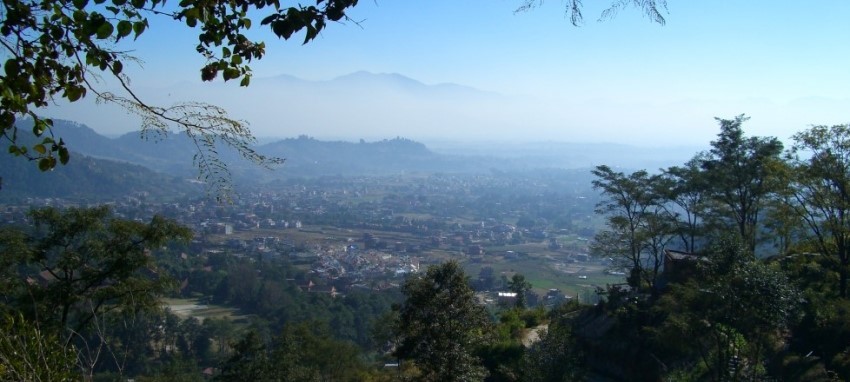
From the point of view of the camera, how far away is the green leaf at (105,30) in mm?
1597

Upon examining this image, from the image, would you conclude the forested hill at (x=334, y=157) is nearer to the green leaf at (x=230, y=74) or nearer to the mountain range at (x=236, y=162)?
the mountain range at (x=236, y=162)

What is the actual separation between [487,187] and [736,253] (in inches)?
3348

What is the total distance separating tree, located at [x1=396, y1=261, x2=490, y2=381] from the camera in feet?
23.4

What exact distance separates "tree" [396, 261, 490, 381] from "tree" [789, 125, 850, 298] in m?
5.86

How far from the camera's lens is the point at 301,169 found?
11019 cm

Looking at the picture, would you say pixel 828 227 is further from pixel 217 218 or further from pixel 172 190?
pixel 172 190

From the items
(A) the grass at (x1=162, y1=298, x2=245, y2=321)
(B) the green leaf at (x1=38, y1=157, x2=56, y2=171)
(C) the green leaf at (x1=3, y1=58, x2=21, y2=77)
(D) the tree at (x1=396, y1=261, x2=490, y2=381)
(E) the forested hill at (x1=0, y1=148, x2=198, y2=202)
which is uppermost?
(C) the green leaf at (x1=3, y1=58, x2=21, y2=77)

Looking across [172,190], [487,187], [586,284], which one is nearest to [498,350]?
[586,284]

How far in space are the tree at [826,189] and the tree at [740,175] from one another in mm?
1226

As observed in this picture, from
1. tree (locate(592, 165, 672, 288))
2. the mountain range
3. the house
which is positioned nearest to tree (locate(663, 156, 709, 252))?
tree (locate(592, 165, 672, 288))

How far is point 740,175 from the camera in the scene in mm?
11102

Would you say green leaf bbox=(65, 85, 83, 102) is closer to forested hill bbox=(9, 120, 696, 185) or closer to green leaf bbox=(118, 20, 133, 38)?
green leaf bbox=(118, 20, 133, 38)

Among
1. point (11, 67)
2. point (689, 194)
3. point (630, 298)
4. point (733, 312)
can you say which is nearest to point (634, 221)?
point (689, 194)

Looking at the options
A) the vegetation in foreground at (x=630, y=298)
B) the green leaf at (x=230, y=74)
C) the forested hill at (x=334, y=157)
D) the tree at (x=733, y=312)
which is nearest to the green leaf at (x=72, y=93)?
the green leaf at (x=230, y=74)
